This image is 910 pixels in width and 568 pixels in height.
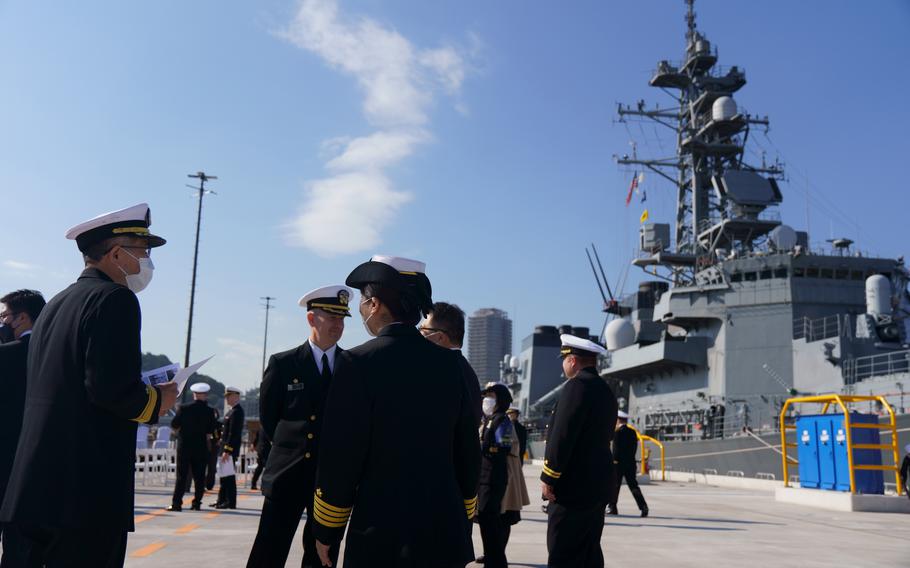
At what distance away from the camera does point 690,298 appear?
26.6m

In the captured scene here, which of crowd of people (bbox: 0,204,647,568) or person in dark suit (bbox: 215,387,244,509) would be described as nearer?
crowd of people (bbox: 0,204,647,568)

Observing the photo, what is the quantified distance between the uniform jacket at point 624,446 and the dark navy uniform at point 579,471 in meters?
7.46

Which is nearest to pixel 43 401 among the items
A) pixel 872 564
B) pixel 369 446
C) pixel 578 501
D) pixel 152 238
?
pixel 152 238

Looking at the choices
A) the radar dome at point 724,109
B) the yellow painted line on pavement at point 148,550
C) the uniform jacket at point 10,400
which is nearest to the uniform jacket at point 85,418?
the uniform jacket at point 10,400

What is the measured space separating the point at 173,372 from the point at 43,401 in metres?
0.54

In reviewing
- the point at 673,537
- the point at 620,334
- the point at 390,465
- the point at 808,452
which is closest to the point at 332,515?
the point at 390,465

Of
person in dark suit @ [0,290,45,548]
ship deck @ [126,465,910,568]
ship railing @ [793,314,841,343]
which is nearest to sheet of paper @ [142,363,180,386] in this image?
person in dark suit @ [0,290,45,548]

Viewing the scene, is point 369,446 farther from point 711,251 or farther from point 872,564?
point 711,251

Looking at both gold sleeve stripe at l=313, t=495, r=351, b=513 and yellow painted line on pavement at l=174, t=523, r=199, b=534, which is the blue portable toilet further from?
gold sleeve stripe at l=313, t=495, r=351, b=513

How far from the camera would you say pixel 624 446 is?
12.1 m

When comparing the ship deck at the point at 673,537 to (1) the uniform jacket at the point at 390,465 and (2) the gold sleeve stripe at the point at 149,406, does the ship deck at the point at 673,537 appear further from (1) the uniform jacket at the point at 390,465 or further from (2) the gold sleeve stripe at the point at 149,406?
(1) the uniform jacket at the point at 390,465

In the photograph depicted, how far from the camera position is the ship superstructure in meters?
21.7

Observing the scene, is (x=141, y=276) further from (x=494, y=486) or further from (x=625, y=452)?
(x=625, y=452)

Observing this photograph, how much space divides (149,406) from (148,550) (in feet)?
13.4
